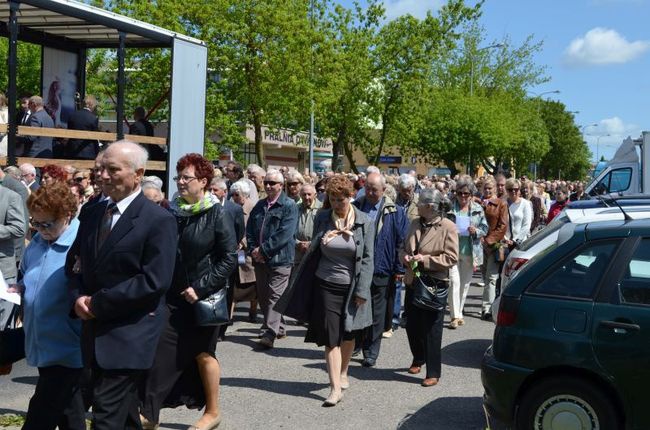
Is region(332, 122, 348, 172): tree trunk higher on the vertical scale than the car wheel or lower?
higher

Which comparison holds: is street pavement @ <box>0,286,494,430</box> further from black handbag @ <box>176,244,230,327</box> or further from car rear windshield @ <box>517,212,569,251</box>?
car rear windshield @ <box>517,212,569,251</box>

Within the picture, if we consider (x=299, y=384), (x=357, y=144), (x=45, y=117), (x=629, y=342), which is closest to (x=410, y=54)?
(x=357, y=144)

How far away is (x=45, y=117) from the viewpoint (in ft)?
38.5

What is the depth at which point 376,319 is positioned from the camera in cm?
840

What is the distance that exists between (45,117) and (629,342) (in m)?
8.95

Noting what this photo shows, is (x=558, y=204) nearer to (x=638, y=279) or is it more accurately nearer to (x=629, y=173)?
(x=629, y=173)

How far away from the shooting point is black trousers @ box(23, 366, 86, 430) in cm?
447

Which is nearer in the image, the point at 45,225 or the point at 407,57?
the point at 45,225

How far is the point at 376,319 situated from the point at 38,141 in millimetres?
5842

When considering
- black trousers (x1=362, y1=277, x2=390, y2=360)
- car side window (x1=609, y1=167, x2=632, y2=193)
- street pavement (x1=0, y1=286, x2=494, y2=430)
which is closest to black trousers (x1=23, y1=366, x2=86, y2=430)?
street pavement (x1=0, y1=286, x2=494, y2=430)

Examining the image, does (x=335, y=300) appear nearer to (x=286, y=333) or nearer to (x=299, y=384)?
(x=299, y=384)

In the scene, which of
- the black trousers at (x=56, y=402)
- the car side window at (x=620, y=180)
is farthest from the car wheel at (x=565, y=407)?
the car side window at (x=620, y=180)

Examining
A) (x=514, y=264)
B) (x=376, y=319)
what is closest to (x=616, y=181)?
(x=514, y=264)

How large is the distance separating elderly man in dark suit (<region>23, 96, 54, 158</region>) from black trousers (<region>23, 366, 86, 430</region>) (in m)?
7.50
